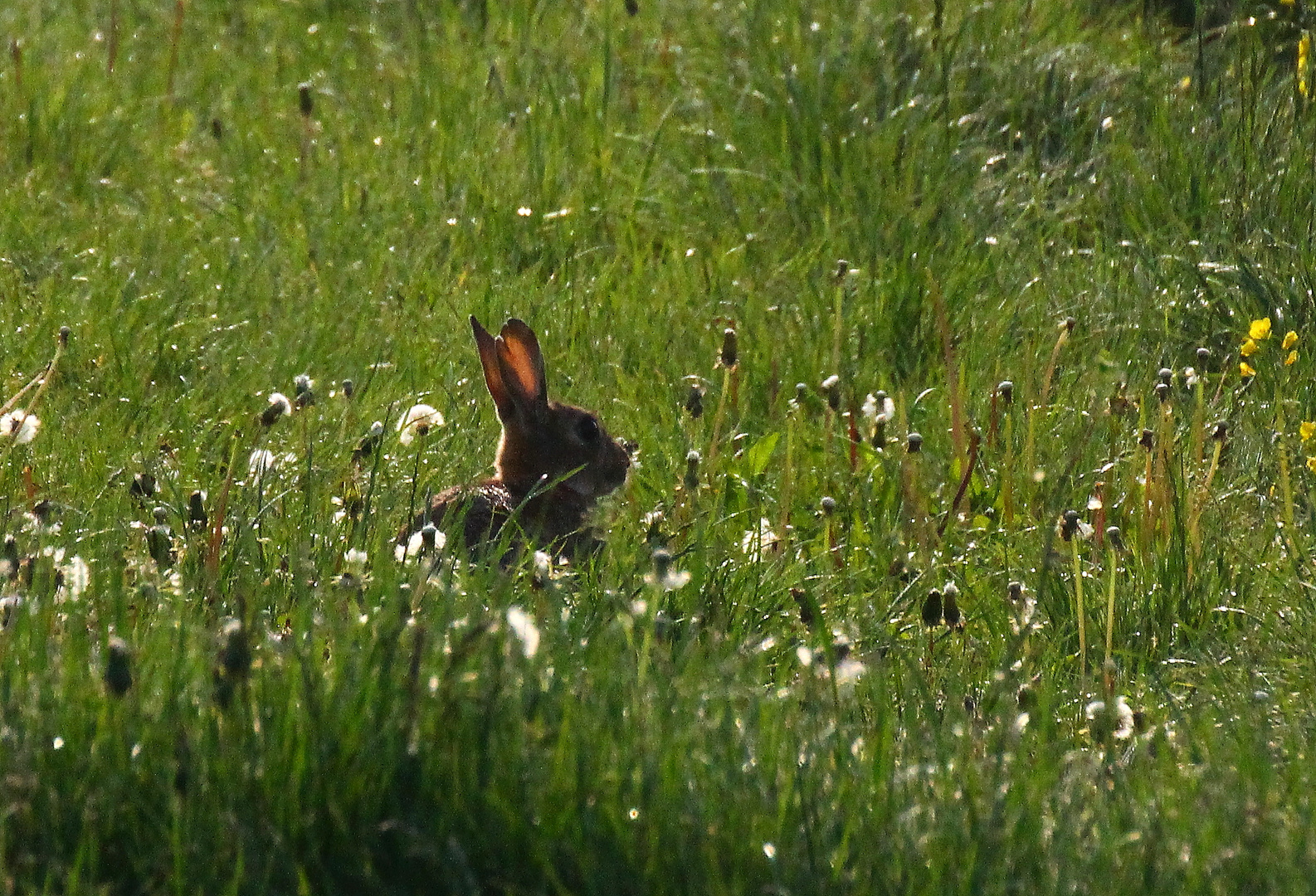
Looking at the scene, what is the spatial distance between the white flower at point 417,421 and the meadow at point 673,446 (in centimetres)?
A: 3

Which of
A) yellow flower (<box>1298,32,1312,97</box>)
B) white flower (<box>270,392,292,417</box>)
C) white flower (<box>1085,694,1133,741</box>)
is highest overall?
yellow flower (<box>1298,32,1312,97</box>)

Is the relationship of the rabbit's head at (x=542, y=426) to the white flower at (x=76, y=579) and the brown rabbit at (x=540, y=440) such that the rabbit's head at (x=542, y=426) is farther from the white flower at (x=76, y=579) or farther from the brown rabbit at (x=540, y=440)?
the white flower at (x=76, y=579)

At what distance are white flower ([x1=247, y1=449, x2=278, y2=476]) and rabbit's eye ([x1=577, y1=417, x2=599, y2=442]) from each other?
46.8 inches

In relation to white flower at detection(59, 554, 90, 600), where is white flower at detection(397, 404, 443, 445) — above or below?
above

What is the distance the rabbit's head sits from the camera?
16.8ft

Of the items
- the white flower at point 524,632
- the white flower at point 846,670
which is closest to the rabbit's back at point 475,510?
the white flower at point 846,670

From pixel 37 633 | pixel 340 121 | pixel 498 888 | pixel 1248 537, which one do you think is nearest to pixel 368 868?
pixel 498 888

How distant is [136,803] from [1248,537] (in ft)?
8.87

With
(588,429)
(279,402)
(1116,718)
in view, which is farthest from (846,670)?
(588,429)

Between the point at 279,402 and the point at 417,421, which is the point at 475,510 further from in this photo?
the point at 279,402

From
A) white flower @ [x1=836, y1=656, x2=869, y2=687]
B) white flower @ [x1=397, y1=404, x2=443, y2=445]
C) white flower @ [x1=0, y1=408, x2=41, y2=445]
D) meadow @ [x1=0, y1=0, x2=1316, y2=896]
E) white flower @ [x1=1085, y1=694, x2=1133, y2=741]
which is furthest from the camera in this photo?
white flower @ [x1=397, y1=404, x2=443, y2=445]

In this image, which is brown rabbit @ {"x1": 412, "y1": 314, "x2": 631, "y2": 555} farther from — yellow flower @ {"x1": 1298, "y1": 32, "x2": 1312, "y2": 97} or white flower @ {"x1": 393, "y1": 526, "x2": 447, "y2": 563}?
yellow flower @ {"x1": 1298, "y1": 32, "x2": 1312, "y2": 97}

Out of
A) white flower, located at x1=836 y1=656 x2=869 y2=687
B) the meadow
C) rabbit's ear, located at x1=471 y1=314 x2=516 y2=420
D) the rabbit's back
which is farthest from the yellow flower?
white flower, located at x1=836 y1=656 x2=869 y2=687

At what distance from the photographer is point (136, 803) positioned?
245 centimetres
